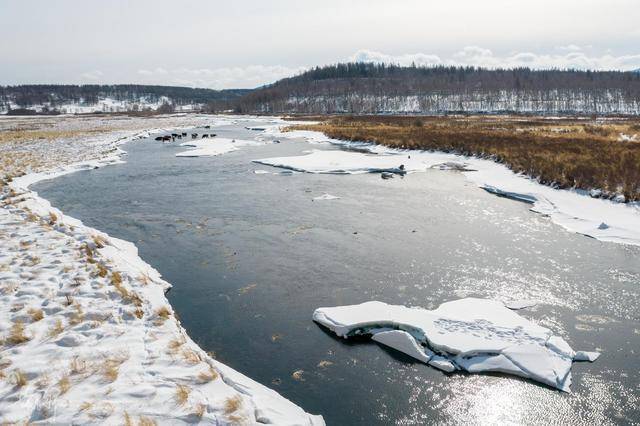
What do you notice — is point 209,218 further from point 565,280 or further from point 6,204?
point 565,280

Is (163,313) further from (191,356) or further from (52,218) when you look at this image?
(52,218)

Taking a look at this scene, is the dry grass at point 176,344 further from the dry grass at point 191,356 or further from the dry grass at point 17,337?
the dry grass at point 17,337

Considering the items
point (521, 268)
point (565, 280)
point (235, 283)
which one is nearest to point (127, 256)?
point (235, 283)

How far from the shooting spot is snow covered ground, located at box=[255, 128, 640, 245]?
50.9 ft

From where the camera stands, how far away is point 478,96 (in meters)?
150

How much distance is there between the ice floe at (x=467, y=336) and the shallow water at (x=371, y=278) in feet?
0.85

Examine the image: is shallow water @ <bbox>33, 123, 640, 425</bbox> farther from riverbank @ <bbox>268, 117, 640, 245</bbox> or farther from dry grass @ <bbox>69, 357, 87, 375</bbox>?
dry grass @ <bbox>69, 357, 87, 375</bbox>

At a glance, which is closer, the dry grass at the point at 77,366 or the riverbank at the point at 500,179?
the dry grass at the point at 77,366

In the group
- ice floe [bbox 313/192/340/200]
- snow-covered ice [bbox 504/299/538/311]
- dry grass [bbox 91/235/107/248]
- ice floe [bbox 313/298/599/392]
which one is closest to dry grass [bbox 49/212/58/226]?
dry grass [bbox 91/235/107/248]

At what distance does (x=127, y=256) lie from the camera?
41.8ft

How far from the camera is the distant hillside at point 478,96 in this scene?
428 feet

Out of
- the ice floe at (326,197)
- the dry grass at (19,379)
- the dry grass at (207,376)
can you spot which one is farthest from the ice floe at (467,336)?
the ice floe at (326,197)

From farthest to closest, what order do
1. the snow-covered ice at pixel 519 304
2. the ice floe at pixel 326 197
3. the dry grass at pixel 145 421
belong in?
1. the ice floe at pixel 326 197
2. the snow-covered ice at pixel 519 304
3. the dry grass at pixel 145 421

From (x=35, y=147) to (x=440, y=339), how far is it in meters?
47.0
